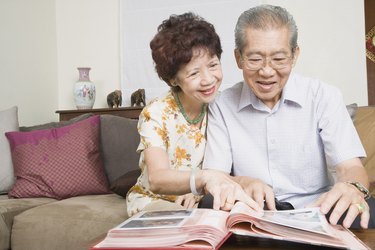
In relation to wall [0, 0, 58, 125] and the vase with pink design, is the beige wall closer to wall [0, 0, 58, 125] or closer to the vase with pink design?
wall [0, 0, 58, 125]

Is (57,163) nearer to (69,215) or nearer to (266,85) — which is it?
(69,215)

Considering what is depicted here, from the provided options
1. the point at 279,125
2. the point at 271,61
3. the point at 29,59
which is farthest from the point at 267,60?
the point at 29,59

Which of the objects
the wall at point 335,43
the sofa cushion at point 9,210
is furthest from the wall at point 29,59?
the wall at point 335,43

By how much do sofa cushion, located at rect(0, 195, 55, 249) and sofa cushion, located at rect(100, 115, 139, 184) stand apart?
1.30 feet

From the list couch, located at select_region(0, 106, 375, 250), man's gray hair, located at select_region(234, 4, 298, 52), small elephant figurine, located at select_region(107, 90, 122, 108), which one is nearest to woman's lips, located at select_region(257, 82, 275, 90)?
man's gray hair, located at select_region(234, 4, 298, 52)

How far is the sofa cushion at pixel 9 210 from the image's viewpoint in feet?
6.49

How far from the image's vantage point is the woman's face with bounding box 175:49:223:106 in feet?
4.76

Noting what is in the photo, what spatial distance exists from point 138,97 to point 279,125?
2199mm

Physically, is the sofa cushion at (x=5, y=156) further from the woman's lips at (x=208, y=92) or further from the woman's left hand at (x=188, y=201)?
the woman's lips at (x=208, y=92)

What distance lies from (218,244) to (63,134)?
2026 millimetres

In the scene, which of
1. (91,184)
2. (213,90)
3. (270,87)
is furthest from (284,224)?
(91,184)

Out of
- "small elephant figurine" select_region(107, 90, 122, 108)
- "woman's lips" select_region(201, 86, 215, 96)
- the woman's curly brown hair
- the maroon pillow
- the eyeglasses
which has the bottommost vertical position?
the maroon pillow

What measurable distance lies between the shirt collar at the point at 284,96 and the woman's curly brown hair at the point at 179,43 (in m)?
0.18

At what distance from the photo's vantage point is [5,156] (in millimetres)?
2602
